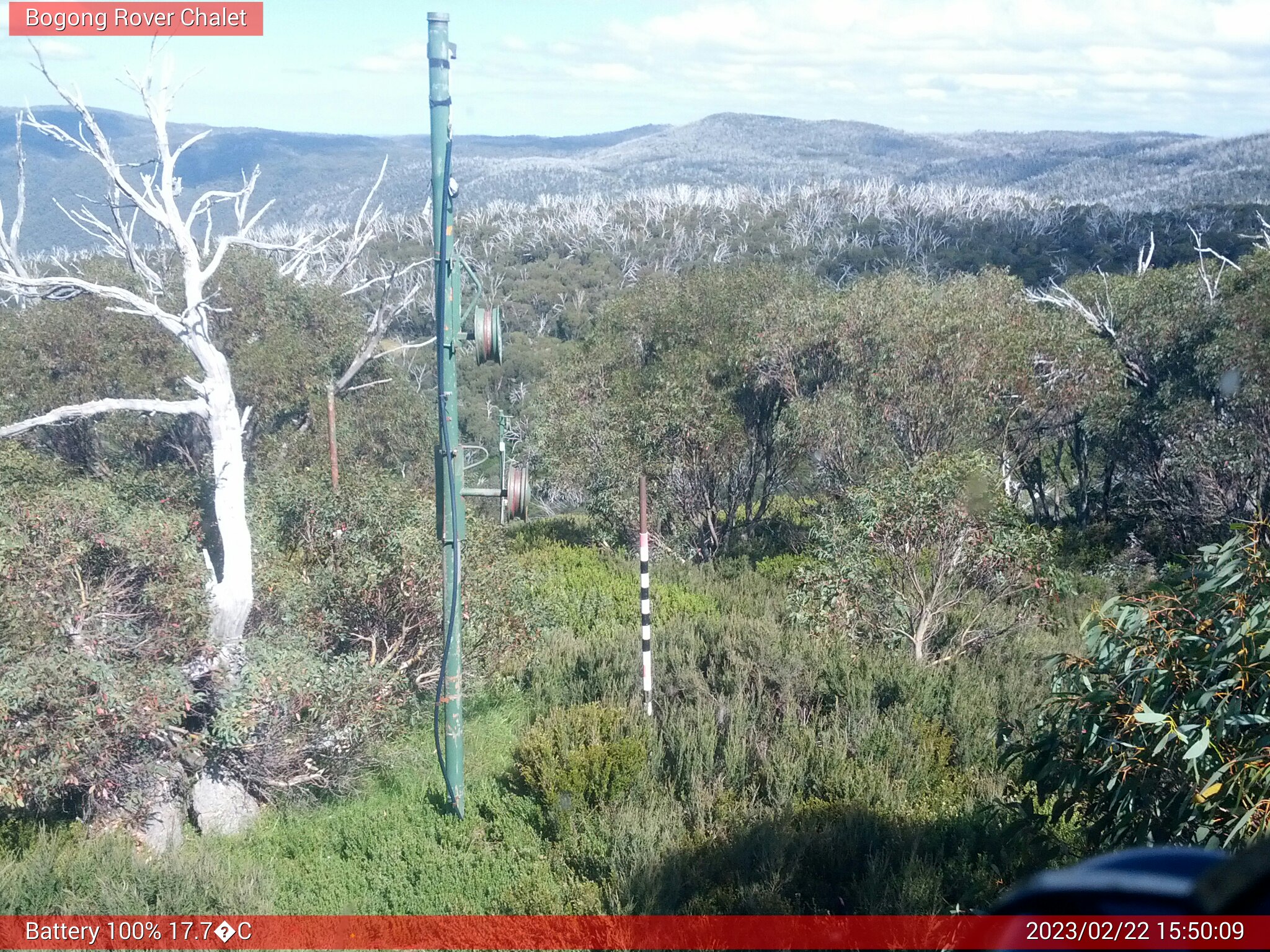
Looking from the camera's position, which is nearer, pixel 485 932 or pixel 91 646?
pixel 485 932

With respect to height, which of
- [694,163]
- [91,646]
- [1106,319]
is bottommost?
[91,646]

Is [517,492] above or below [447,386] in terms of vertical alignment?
below

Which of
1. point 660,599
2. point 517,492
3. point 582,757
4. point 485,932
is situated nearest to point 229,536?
point 517,492

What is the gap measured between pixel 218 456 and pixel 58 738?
2.43m

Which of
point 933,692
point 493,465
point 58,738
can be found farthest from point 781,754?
point 493,465

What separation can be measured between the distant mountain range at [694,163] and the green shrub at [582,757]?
198 feet

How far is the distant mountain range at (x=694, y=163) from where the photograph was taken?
265 feet

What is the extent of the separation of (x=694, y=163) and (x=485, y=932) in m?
154

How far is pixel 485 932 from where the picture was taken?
555 cm

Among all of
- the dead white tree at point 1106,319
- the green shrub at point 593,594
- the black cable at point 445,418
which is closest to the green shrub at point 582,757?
the black cable at point 445,418

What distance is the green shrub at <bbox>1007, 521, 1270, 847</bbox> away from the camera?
3812 mm

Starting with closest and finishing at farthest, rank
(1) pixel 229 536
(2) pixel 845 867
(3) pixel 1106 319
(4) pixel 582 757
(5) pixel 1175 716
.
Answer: (5) pixel 1175 716, (2) pixel 845 867, (4) pixel 582 757, (1) pixel 229 536, (3) pixel 1106 319

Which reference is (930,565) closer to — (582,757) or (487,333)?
(582,757)

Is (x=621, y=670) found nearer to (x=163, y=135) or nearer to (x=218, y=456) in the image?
(x=218, y=456)
